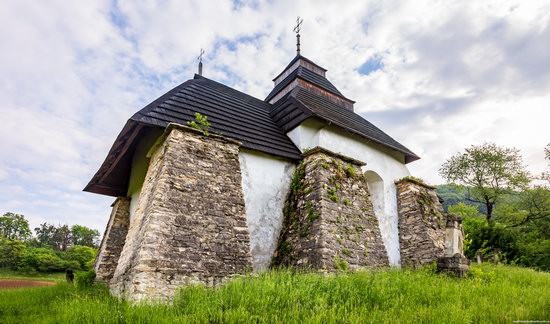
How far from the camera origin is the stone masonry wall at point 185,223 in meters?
Result: 5.94

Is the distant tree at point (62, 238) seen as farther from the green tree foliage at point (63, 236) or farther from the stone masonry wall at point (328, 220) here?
the stone masonry wall at point (328, 220)

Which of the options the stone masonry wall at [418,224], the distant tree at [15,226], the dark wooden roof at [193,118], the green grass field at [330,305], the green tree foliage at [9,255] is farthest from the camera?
the distant tree at [15,226]

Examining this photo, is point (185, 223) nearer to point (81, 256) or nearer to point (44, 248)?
point (81, 256)

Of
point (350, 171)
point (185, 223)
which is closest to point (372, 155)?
point (350, 171)

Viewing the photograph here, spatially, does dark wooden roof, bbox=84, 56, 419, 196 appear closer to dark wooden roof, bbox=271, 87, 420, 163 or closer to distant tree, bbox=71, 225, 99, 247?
dark wooden roof, bbox=271, 87, 420, 163

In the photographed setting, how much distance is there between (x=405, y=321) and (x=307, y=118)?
25.2 ft

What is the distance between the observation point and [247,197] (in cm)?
898

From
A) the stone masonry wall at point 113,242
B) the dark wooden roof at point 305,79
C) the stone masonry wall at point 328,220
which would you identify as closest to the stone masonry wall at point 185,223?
the stone masonry wall at point 328,220

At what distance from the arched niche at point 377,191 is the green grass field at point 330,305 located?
5451 millimetres

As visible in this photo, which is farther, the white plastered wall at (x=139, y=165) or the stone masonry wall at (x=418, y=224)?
the stone masonry wall at (x=418, y=224)

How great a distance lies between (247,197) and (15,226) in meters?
72.8

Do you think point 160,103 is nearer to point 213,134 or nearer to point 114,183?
point 213,134

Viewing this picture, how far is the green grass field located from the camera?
404 cm

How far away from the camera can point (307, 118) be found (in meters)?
10.8
